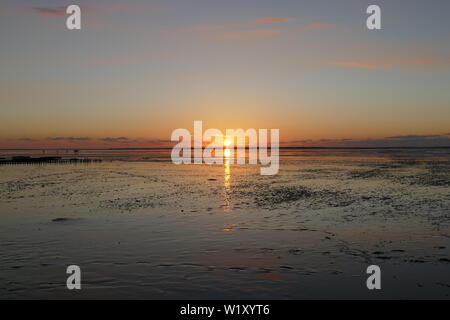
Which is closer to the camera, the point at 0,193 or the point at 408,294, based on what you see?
the point at 408,294

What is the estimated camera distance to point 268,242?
15430mm

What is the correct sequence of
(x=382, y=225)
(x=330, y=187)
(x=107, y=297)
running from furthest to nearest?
(x=330, y=187) → (x=382, y=225) → (x=107, y=297)

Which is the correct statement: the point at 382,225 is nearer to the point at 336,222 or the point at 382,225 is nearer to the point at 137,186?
the point at 336,222

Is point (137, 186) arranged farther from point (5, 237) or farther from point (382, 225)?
point (382, 225)

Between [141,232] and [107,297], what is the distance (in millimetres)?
7640

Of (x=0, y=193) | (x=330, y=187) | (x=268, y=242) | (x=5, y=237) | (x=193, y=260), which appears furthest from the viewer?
(x=330, y=187)

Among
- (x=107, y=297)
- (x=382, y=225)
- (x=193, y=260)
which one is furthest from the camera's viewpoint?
(x=382, y=225)

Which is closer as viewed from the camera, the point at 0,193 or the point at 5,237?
the point at 5,237

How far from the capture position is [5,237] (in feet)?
54.2

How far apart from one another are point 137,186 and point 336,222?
23.6 meters
